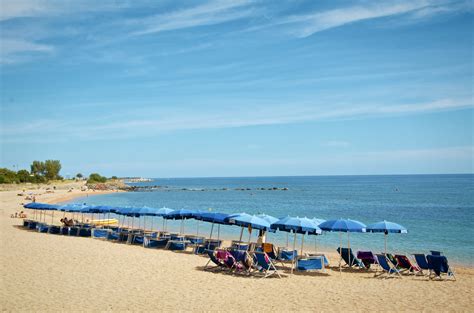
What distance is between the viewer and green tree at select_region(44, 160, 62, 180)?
371 feet

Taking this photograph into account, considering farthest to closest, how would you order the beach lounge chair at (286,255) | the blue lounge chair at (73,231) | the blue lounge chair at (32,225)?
the blue lounge chair at (32,225) < the blue lounge chair at (73,231) < the beach lounge chair at (286,255)

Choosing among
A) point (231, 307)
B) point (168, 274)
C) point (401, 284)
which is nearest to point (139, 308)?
point (231, 307)

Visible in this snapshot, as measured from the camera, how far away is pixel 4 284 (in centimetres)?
984

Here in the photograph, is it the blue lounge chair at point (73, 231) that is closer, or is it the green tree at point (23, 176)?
the blue lounge chair at point (73, 231)

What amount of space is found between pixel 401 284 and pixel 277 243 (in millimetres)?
11101

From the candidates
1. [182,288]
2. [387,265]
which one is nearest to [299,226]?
[387,265]

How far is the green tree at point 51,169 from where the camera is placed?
113 m

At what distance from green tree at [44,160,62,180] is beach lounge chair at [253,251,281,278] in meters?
112

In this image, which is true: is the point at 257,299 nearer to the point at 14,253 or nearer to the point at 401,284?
the point at 401,284

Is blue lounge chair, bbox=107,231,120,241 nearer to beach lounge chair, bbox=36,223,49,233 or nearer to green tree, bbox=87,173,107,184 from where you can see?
beach lounge chair, bbox=36,223,49,233

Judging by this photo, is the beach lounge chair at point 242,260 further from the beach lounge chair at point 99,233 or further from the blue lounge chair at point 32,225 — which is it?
the blue lounge chair at point 32,225

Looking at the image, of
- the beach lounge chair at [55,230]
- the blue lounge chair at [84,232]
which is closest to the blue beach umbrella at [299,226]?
the blue lounge chair at [84,232]

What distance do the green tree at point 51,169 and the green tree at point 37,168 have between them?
73 centimetres

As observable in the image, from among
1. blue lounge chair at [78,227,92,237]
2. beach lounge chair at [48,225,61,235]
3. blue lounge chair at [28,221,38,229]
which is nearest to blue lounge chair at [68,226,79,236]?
blue lounge chair at [78,227,92,237]
